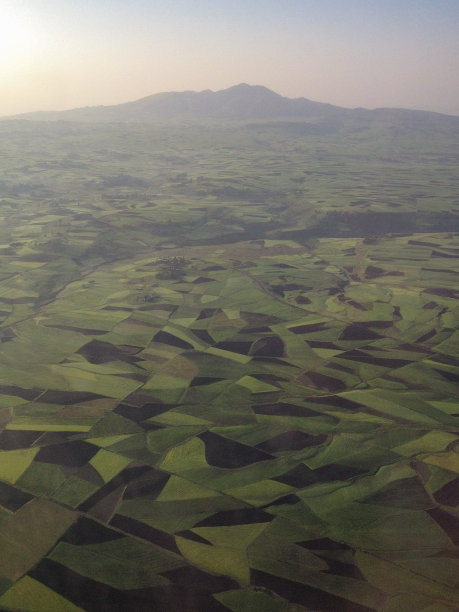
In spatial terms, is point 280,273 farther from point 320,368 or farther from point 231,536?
point 231,536

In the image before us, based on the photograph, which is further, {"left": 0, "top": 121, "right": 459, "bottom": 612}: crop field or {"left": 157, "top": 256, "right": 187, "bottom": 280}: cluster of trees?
{"left": 157, "top": 256, "right": 187, "bottom": 280}: cluster of trees

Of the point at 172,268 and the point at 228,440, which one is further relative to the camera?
the point at 172,268

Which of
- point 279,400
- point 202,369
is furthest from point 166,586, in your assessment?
point 202,369

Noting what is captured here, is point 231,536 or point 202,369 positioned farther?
point 202,369

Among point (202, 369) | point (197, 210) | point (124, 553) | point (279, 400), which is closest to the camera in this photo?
point (124, 553)

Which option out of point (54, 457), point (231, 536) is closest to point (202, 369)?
point (54, 457)

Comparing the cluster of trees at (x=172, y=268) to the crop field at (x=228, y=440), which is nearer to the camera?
the crop field at (x=228, y=440)

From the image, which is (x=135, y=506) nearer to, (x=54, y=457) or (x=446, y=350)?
(x=54, y=457)

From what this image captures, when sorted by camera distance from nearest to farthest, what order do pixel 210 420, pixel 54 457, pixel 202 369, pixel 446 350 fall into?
pixel 54 457 < pixel 210 420 < pixel 202 369 < pixel 446 350

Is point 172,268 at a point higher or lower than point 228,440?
higher
